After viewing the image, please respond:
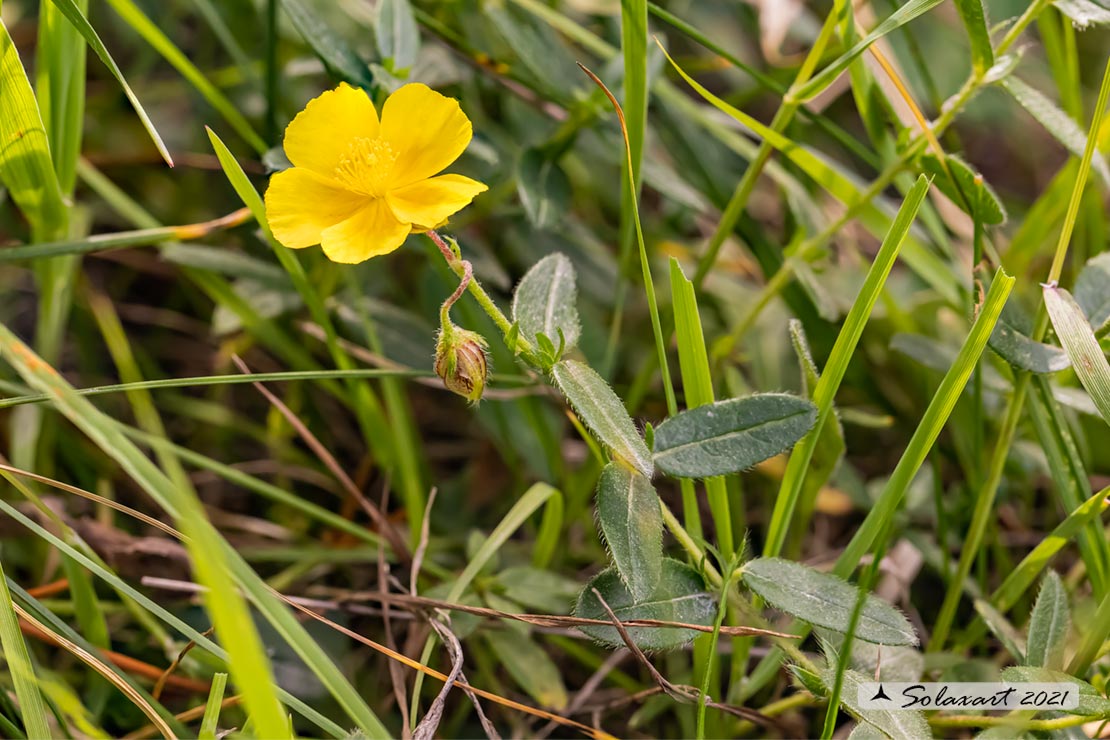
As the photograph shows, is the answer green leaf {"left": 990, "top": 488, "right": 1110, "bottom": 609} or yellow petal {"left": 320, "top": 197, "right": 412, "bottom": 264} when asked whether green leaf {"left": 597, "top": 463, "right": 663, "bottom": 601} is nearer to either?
yellow petal {"left": 320, "top": 197, "right": 412, "bottom": 264}

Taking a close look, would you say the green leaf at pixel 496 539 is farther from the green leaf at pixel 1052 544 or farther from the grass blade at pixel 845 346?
the green leaf at pixel 1052 544

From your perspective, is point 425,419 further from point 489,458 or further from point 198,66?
point 198,66

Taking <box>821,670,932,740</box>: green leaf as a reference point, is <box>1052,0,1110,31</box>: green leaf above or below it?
above

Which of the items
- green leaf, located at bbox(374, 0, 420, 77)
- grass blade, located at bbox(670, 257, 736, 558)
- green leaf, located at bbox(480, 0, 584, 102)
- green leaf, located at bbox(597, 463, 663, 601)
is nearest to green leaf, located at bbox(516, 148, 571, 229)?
green leaf, located at bbox(480, 0, 584, 102)

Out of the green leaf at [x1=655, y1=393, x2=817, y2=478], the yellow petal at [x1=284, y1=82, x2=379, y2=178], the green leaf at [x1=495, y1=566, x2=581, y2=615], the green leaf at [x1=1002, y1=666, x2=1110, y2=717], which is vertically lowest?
the green leaf at [x1=495, y1=566, x2=581, y2=615]

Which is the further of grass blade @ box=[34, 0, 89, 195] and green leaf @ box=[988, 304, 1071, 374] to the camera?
grass blade @ box=[34, 0, 89, 195]

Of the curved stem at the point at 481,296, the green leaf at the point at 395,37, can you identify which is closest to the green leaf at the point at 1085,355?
the curved stem at the point at 481,296

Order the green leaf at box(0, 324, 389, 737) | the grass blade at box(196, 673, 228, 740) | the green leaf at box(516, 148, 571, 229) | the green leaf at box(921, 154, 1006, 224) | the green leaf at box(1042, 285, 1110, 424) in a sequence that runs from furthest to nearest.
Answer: the green leaf at box(516, 148, 571, 229)
the green leaf at box(921, 154, 1006, 224)
the green leaf at box(1042, 285, 1110, 424)
the grass blade at box(196, 673, 228, 740)
the green leaf at box(0, 324, 389, 737)

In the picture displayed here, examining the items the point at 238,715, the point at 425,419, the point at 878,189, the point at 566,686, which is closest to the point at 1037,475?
the point at 878,189
